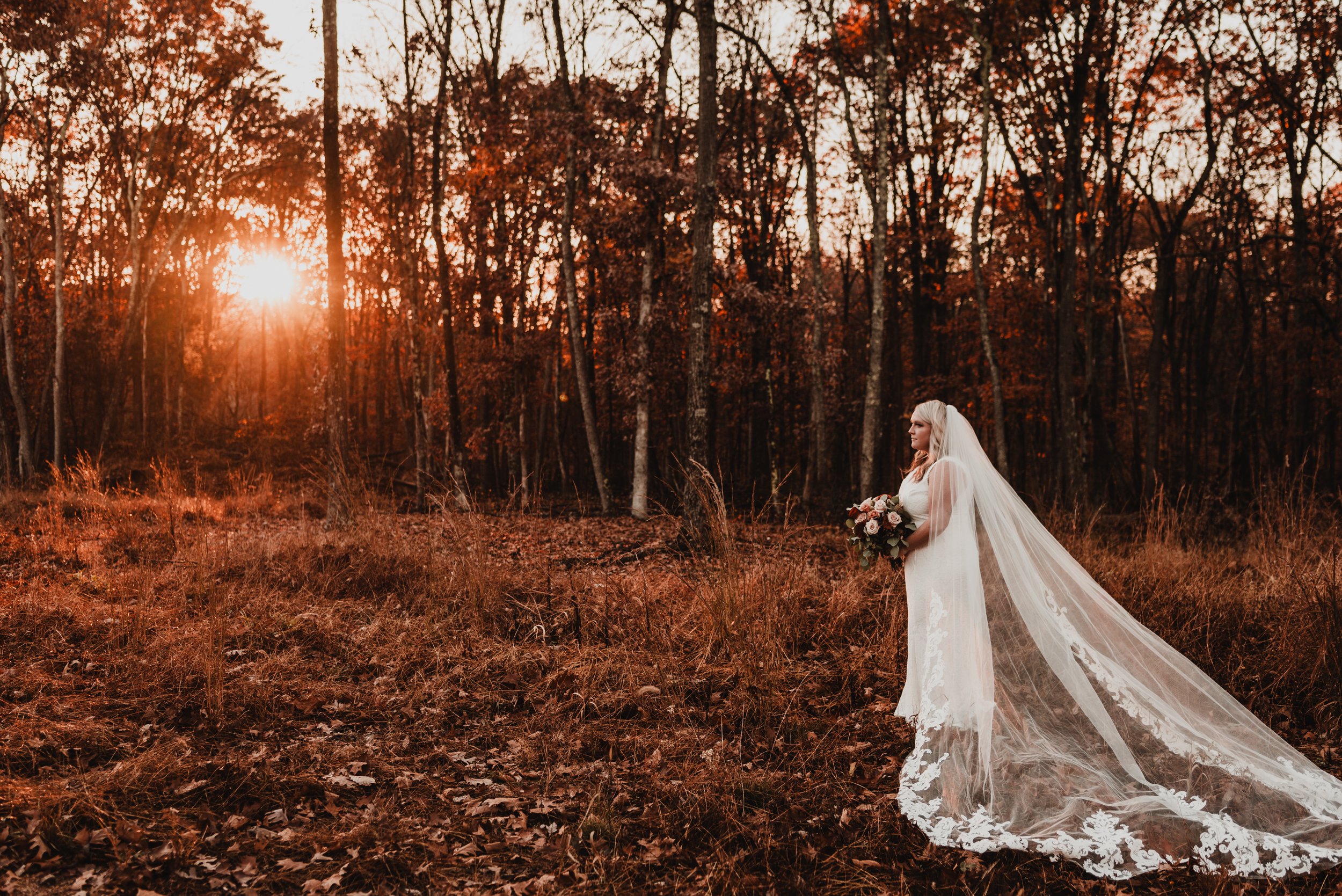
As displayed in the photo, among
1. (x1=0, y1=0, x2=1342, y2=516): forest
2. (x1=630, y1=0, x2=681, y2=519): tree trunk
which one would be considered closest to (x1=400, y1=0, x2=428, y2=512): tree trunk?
(x1=0, y1=0, x2=1342, y2=516): forest

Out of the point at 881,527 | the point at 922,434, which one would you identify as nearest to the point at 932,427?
the point at 922,434

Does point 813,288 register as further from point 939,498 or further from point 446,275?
point 939,498

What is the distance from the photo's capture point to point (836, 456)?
96.1 feet

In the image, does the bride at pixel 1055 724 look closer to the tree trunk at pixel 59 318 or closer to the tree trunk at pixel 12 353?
the tree trunk at pixel 12 353

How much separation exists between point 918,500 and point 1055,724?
4.89ft

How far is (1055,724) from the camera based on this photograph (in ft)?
14.8

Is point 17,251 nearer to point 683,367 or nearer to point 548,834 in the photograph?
point 683,367

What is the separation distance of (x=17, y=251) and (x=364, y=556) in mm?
23929

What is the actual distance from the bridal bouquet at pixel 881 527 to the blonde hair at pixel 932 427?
11.3 inches

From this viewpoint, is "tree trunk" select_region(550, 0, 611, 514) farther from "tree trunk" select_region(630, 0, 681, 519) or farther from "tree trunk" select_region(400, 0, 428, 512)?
"tree trunk" select_region(400, 0, 428, 512)

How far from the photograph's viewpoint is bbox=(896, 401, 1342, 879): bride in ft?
12.3

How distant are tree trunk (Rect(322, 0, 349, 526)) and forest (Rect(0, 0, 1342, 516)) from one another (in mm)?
266

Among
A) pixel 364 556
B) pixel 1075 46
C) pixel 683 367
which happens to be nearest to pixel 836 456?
pixel 683 367

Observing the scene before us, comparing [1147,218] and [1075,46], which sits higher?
[1075,46]
